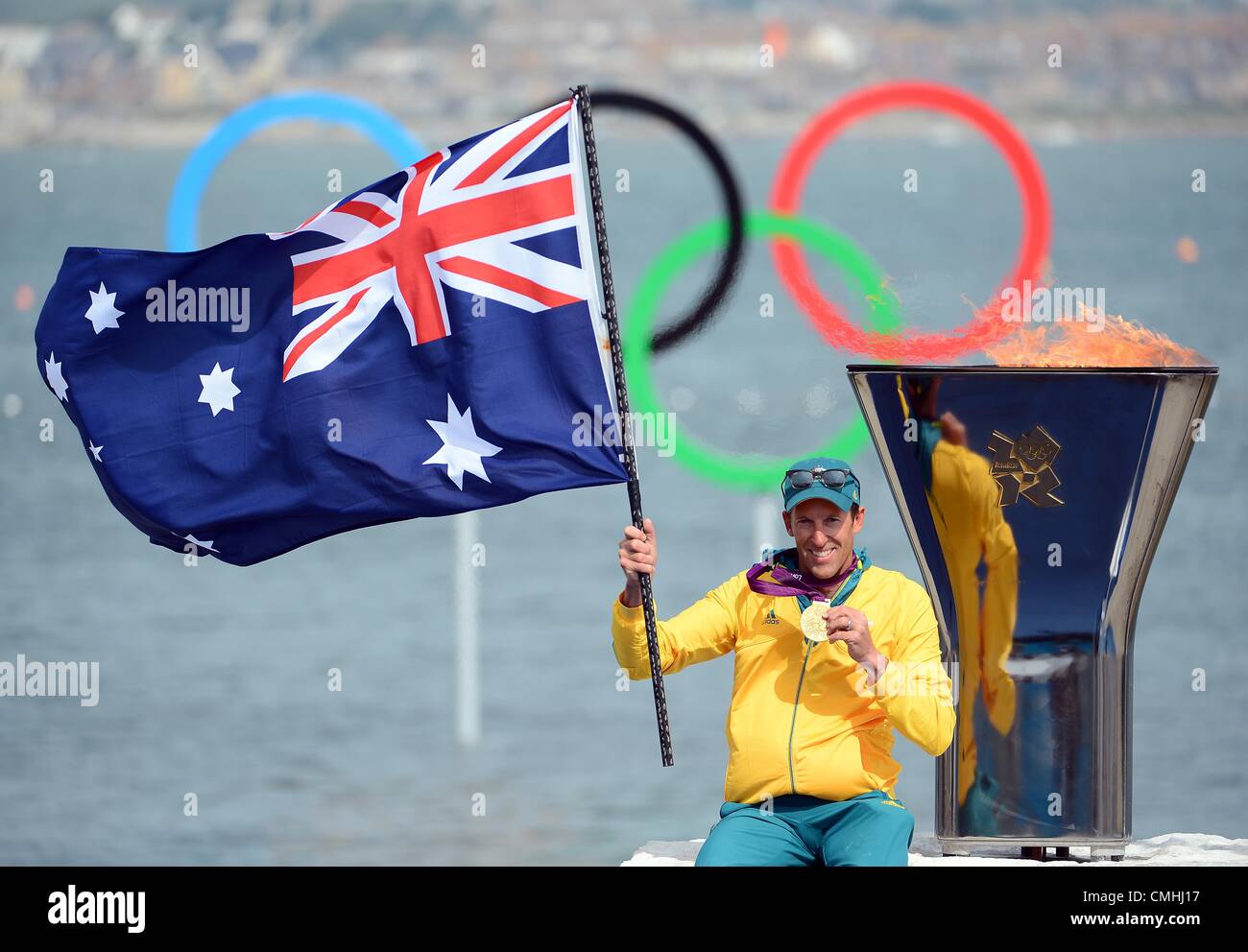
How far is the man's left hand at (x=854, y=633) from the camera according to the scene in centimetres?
795

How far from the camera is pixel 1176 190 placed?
116625 millimetres

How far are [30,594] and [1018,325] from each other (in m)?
32.9

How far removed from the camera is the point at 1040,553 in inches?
358

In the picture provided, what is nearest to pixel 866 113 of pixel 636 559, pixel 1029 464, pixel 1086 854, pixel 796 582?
pixel 1029 464

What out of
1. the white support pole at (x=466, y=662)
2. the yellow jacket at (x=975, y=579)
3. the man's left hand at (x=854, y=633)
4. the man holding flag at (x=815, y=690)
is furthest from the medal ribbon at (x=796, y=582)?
the white support pole at (x=466, y=662)

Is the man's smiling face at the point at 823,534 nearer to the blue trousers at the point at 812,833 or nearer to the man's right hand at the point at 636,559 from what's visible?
the man's right hand at the point at 636,559

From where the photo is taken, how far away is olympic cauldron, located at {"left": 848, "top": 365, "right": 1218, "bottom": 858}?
900cm

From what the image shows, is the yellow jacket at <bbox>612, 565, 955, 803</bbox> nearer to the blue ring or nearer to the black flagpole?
the black flagpole

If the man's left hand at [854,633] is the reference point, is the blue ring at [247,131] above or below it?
above

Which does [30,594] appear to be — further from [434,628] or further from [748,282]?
[748,282]

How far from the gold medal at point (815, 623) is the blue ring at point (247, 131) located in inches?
280

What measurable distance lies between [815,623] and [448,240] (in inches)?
87.9

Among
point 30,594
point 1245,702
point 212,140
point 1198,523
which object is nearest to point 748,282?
point 1198,523

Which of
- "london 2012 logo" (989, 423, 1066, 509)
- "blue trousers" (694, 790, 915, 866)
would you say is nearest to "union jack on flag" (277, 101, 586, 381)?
"london 2012 logo" (989, 423, 1066, 509)
